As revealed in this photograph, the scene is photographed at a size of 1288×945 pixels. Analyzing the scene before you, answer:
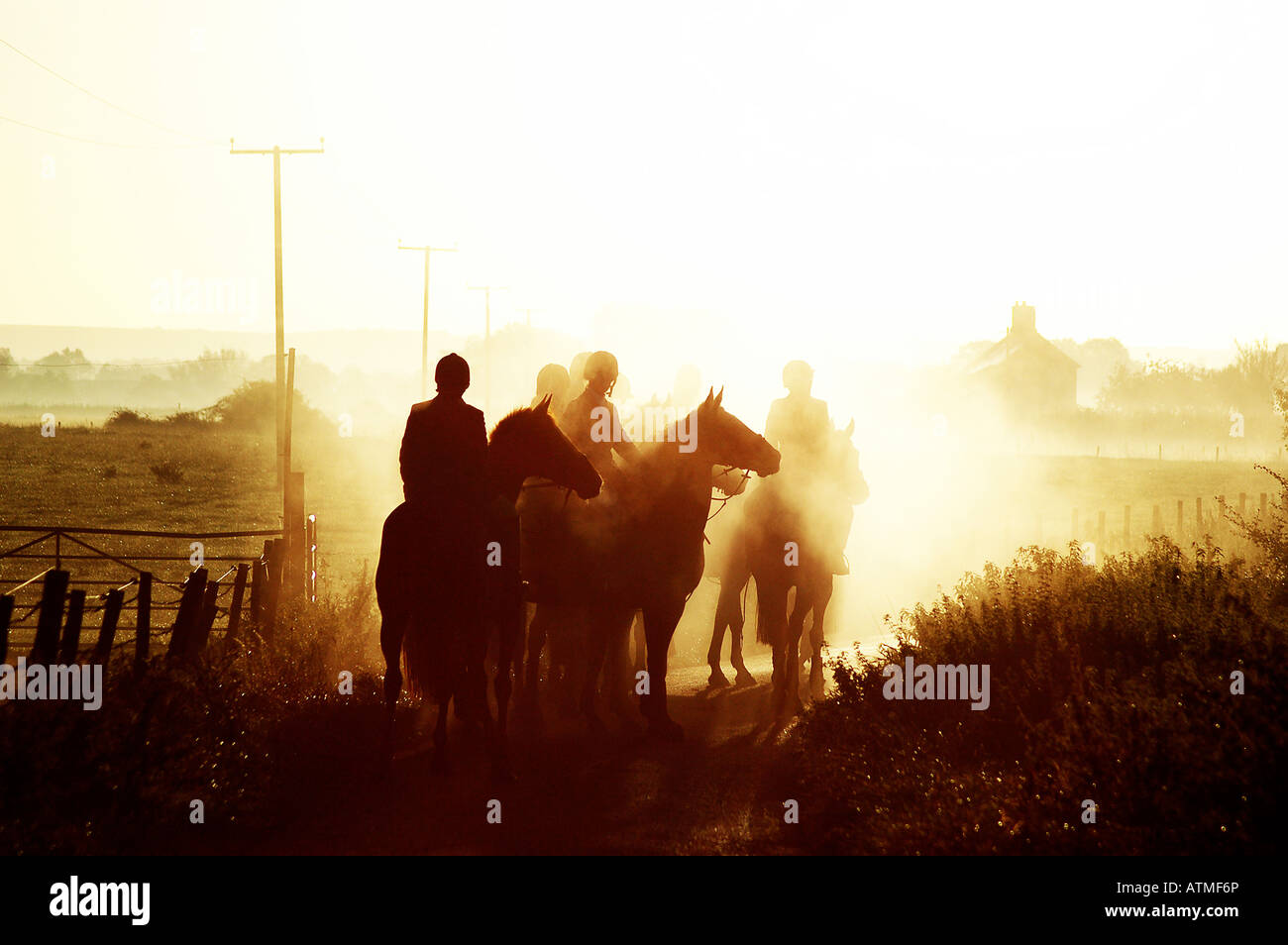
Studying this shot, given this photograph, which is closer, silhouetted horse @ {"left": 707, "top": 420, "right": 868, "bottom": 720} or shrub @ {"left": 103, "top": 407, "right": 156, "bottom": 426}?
silhouetted horse @ {"left": 707, "top": 420, "right": 868, "bottom": 720}

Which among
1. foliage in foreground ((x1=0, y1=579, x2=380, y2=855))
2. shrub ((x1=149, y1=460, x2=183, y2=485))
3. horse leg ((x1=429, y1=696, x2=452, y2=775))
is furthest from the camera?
shrub ((x1=149, y1=460, x2=183, y2=485))

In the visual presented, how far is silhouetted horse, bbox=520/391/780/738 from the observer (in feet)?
34.8

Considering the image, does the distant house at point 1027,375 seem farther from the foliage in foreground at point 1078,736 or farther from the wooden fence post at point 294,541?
the foliage in foreground at point 1078,736

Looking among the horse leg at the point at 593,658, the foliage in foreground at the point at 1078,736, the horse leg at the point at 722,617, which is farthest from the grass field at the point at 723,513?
the foliage in foreground at the point at 1078,736

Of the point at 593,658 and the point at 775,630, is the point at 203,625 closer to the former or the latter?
the point at 593,658

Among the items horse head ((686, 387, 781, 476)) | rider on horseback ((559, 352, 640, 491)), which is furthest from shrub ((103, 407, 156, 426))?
horse head ((686, 387, 781, 476))

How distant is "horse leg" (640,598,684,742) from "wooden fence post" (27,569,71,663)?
15.2 ft

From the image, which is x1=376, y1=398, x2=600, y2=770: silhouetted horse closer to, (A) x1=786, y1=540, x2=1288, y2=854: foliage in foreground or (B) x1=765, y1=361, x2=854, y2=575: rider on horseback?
(A) x1=786, y1=540, x2=1288, y2=854: foliage in foreground

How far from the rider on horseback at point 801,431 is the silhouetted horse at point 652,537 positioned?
1.66m

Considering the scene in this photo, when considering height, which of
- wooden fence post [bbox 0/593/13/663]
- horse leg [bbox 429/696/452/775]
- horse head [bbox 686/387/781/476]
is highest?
horse head [bbox 686/387/781/476]

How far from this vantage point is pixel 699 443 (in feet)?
35.6

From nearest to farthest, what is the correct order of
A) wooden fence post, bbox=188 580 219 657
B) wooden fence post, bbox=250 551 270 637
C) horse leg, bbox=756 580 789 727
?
horse leg, bbox=756 580 789 727 → wooden fence post, bbox=188 580 219 657 → wooden fence post, bbox=250 551 270 637
